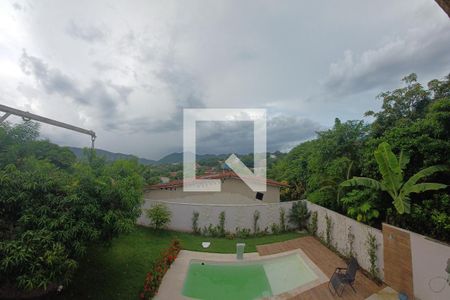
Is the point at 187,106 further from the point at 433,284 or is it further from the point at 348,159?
the point at 433,284

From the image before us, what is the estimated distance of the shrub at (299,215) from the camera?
500 inches

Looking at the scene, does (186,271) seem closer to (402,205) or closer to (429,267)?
(429,267)

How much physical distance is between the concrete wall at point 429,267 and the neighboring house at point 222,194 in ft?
32.4

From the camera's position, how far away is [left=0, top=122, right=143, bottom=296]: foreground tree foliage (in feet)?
12.5

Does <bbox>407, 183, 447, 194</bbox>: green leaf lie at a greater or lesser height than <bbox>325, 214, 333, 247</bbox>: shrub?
greater

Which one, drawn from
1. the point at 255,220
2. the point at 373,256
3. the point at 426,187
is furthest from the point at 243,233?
the point at 426,187

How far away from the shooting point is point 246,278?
8.34 m

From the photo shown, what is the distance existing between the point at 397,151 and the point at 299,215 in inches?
265

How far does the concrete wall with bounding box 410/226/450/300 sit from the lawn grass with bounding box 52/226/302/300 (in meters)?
6.10

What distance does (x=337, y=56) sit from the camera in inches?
384

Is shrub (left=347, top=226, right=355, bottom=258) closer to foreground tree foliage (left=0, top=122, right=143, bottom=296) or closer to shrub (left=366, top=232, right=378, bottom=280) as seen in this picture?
shrub (left=366, top=232, right=378, bottom=280)

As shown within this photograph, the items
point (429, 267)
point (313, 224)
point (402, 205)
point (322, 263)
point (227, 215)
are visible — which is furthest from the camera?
point (227, 215)

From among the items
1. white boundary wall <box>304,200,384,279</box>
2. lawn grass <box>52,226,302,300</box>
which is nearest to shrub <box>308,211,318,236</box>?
white boundary wall <box>304,200,384,279</box>

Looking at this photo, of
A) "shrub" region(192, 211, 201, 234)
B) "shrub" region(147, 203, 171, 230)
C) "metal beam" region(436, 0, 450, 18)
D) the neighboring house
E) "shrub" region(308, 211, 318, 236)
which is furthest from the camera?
the neighboring house
